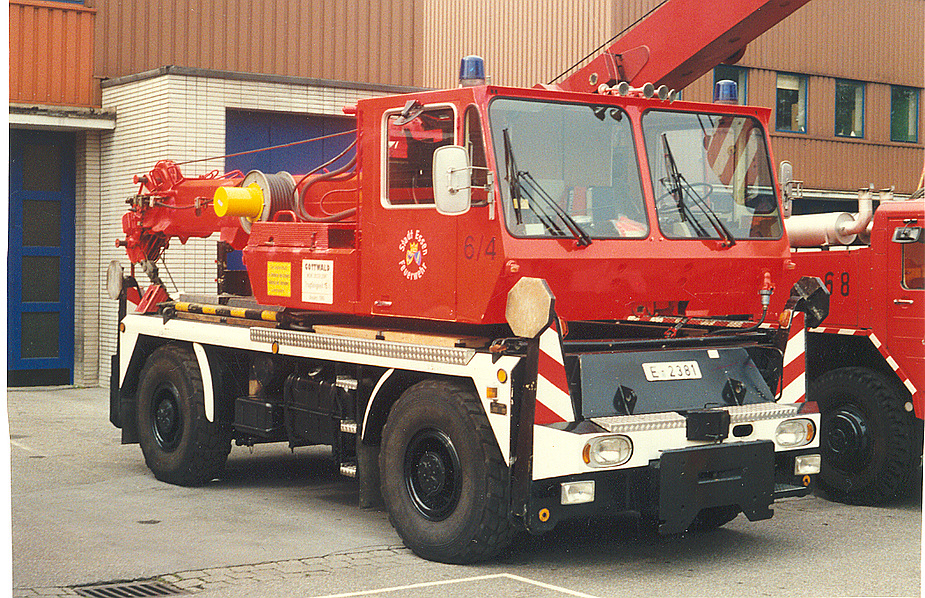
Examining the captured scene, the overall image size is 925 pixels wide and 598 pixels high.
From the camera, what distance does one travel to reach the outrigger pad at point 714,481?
6793 mm

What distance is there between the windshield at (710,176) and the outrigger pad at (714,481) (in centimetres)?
142

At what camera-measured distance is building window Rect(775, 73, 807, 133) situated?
2105cm

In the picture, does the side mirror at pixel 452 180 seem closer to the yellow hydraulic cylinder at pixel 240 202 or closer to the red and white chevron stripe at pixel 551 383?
the red and white chevron stripe at pixel 551 383

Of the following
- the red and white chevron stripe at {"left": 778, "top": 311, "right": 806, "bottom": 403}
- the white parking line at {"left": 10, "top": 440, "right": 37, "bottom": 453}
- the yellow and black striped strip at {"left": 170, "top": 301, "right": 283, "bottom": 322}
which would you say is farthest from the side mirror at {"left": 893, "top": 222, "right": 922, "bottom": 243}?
the white parking line at {"left": 10, "top": 440, "right": 37, "bottom": 453}

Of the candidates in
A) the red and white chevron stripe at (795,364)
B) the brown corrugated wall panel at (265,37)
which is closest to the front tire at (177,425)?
the red and white chevron stripe at (795,364)

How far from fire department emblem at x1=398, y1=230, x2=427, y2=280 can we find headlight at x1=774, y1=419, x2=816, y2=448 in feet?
7.89

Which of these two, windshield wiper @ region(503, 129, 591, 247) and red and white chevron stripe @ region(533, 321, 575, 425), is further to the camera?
windshield wiper @ region(503, 129, 591, 247)

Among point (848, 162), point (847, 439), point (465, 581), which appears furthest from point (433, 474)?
point (848, 162)

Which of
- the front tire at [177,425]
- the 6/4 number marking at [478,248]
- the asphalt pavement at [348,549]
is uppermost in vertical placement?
the 6/4 number marking at [478,248]

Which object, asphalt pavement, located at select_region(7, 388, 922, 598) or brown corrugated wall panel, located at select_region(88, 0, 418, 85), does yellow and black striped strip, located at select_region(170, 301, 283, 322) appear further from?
brown corrugated wall panel, located at select_region(88, 0, 418, 85)

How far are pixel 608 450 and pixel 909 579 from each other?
1.95 m

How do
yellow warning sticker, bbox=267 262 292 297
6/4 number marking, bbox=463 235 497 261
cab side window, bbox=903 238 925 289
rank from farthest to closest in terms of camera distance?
1. cab side window, bbox=903 238 925 289
2. yellow warning sticker, bbox=267 262 292 297
3. 6/4 number marking, bbox=463 235 497 261

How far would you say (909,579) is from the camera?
22.9 feet

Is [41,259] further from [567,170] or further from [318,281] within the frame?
[567,170]
